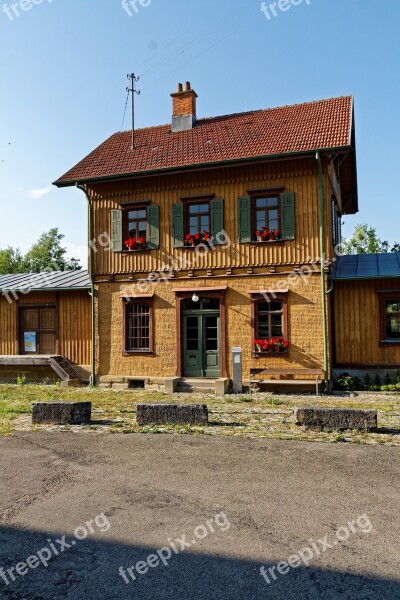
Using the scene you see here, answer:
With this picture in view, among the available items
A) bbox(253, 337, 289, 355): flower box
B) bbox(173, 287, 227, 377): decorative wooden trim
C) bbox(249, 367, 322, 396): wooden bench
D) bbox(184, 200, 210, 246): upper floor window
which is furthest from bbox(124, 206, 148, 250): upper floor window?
bbox(249, 367, 322, 396): wooden bench

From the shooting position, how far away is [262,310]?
15117mm

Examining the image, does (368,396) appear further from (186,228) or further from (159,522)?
(159,522)

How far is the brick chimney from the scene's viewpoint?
18.6m

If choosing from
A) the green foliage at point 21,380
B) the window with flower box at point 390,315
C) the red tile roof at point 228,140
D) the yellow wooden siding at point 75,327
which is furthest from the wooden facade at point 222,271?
the green foliage at point 21,380

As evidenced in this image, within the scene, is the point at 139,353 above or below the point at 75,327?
below

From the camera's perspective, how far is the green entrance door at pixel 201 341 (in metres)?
15.5

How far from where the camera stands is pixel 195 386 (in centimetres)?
1506

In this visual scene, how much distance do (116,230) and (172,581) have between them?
13646mm

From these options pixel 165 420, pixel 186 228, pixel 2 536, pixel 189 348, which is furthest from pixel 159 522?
pixel 186 228

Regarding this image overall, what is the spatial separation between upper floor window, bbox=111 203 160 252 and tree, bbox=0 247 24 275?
42162 mm

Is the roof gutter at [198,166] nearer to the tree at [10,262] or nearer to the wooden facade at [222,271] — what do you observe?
the wooden facade at [222,271]

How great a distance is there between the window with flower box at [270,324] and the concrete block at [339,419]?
5.72 metres

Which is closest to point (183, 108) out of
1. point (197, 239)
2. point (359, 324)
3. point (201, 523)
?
point (197, 239)

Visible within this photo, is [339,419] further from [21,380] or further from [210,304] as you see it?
[21,380]
